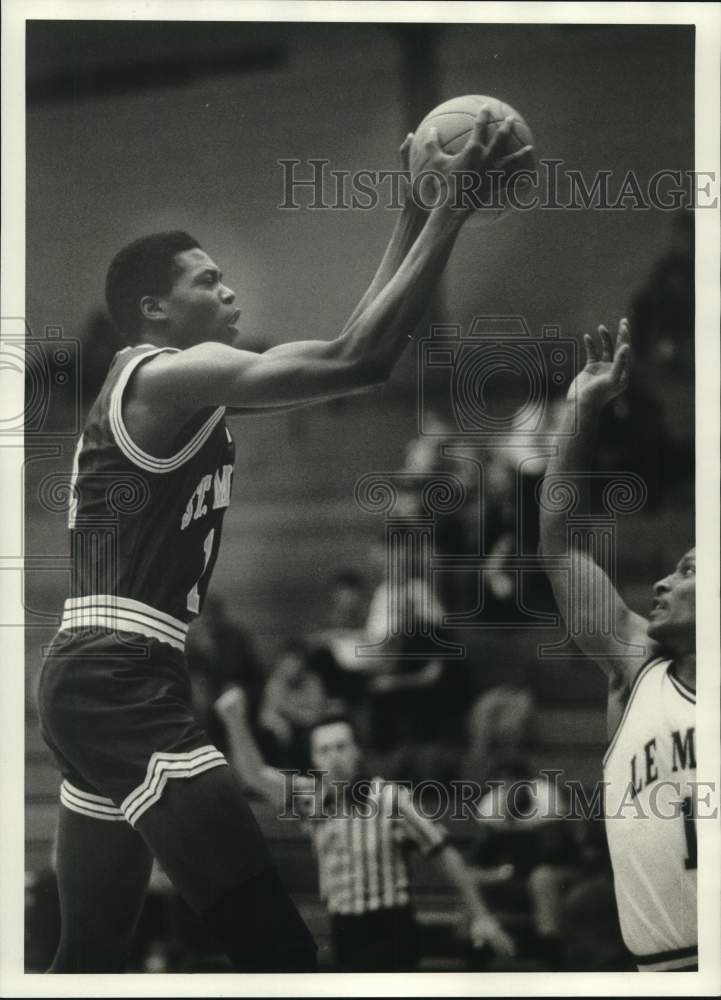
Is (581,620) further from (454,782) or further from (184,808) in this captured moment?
(184,808)

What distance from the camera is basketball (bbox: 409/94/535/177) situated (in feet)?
11.9

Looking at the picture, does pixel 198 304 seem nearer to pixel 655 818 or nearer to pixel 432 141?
pixel 432 141

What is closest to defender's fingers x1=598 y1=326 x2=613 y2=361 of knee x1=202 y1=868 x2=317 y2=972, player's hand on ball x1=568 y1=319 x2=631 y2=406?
player's hand on ball x1=568 y1=319 x2=631 y2=406

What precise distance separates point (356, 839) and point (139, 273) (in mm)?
1927

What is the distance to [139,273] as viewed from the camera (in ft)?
12.1

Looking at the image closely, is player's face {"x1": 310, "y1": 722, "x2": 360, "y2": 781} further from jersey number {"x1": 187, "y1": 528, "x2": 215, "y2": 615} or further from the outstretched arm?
jersey number {"x1": 187, "y1": 528, "x2": 215, "y2": 615}

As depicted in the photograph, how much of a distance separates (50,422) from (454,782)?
1.73 m

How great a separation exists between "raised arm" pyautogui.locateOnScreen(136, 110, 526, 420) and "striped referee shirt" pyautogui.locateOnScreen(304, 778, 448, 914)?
1.28 metres

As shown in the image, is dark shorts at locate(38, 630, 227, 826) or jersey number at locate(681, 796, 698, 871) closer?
dark shorts at locate(38, 630, 227, 826)

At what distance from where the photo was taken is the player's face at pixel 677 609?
3.72 m

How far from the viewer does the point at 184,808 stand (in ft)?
11.7

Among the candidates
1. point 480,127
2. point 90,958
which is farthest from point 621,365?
point 90,958

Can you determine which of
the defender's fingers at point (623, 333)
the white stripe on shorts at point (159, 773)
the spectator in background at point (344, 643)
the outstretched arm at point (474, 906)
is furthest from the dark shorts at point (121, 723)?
the defender's fingers at point (623, 333)

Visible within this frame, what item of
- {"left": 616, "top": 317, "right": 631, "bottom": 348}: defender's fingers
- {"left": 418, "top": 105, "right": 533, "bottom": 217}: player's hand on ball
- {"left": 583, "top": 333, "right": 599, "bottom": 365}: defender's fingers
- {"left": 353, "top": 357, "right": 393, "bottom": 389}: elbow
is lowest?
{"left": 353, "top": 357, "right": 393, "bottom": 389}: elbow
